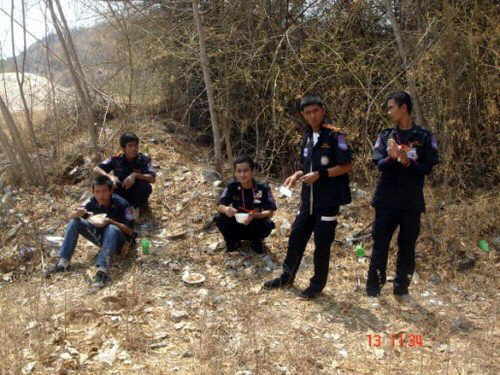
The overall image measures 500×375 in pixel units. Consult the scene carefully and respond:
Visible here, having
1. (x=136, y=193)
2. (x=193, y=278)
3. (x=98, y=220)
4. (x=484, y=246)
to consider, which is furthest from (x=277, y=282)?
(x=136, y=193)

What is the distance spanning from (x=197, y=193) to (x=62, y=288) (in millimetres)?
2118

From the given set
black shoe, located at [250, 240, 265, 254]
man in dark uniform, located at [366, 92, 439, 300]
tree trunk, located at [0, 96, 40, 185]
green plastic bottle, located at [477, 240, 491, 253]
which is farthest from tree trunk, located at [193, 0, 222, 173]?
green plastic bottle, located at [477, 240, 491, 253]

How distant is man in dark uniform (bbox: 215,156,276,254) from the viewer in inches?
152

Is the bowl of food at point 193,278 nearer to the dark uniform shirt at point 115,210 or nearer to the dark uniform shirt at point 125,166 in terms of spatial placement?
the dark uniform shirt at point 115,210

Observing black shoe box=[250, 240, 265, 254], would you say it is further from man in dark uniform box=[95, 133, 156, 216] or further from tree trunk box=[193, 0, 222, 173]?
tree trunk box=[193, 0, 222, 173]

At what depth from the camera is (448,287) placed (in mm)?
3562

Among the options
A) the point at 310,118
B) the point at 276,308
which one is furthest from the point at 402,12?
the point at 276,308

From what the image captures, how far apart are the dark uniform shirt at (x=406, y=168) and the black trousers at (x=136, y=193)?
9.00ft

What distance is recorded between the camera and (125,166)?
188 inches

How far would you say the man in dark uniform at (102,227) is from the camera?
386 centimetres

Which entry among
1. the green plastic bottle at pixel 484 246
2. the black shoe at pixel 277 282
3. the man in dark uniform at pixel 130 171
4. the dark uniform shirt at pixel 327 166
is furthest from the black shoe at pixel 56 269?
the green plastic bottle at pixel 484 246

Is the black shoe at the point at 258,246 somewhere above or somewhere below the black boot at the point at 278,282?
above

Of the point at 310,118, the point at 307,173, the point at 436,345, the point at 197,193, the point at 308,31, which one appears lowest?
the point at 436,345

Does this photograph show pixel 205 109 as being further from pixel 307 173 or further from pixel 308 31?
Answer: pixel 307 173
